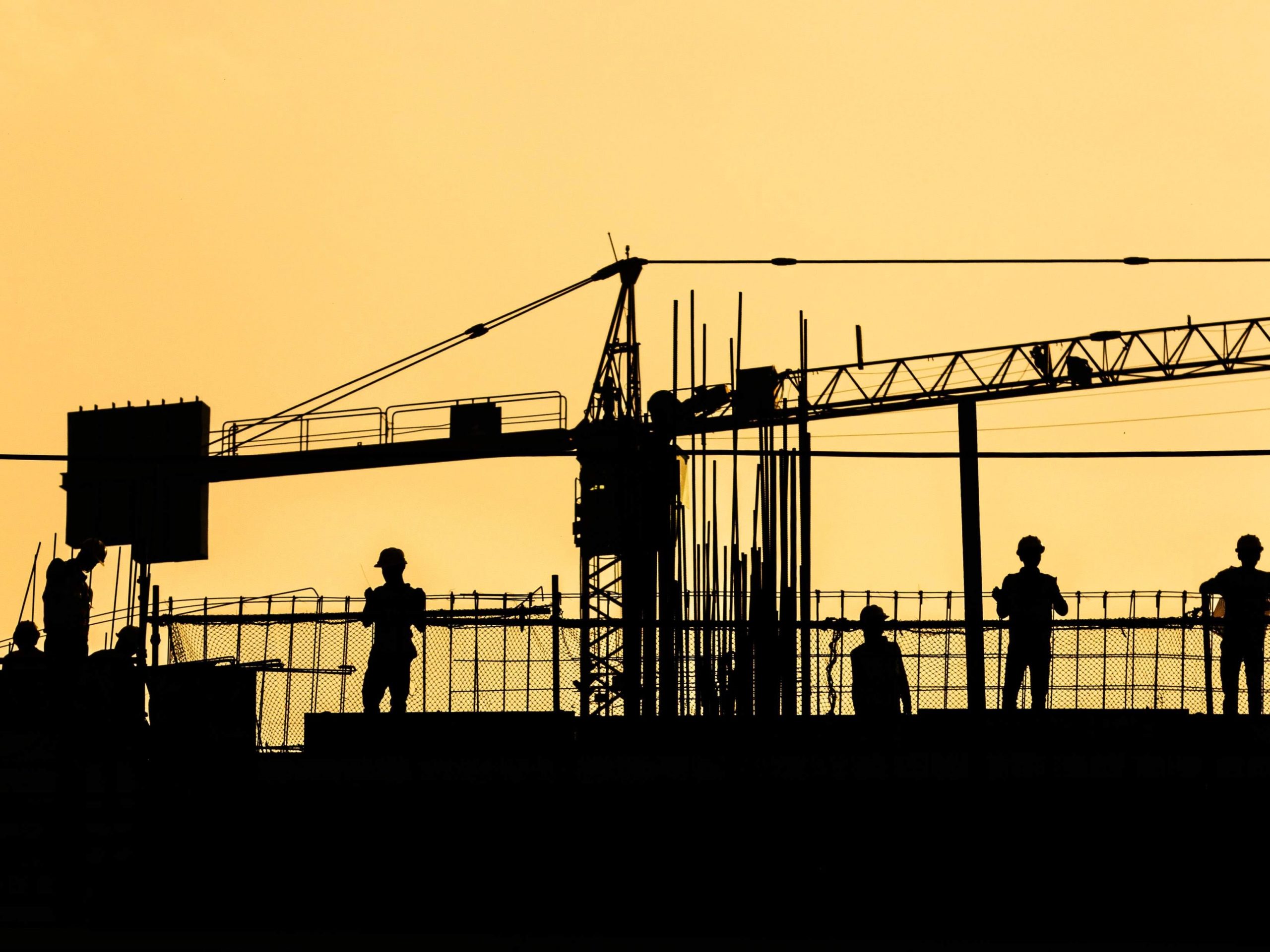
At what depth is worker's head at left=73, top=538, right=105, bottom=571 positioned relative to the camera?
41.9 ft

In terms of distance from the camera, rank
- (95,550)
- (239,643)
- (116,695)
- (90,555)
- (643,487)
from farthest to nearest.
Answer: (643,487), (239,643), (95,550), (90,555), (116,695)

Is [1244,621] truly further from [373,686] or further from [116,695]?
[116,695]

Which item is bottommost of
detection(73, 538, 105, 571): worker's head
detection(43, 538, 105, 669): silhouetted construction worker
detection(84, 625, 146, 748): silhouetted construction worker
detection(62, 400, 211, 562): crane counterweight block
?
detection(84, 625, 146, 748): silhouetted construction worker

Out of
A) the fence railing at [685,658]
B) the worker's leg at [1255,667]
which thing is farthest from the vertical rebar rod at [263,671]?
the worker's leg at [1255,667]

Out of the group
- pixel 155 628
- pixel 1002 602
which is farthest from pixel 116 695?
pixel 1002 602

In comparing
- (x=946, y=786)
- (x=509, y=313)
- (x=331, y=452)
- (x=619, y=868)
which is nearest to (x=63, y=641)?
(x=619, y=868)

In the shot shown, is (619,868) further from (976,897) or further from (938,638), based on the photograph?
(938,638)

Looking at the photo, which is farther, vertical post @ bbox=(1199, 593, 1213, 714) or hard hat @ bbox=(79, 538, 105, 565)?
hard hat @ bbox=(79, 538, 105, 565)

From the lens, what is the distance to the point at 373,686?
13.1m

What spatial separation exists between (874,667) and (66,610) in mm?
5386

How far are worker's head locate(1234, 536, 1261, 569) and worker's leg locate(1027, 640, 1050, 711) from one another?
1465 mm

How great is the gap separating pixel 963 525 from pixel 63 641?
5981mm

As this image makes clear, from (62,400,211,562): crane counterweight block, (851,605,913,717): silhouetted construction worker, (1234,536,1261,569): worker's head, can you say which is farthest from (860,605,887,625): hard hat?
(62,400,211,562): crane counterweight block

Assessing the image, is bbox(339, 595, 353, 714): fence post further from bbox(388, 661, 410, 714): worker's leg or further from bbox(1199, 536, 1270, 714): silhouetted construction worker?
bbox(1199, 536, 1270, 714): silhouetted construction worker
